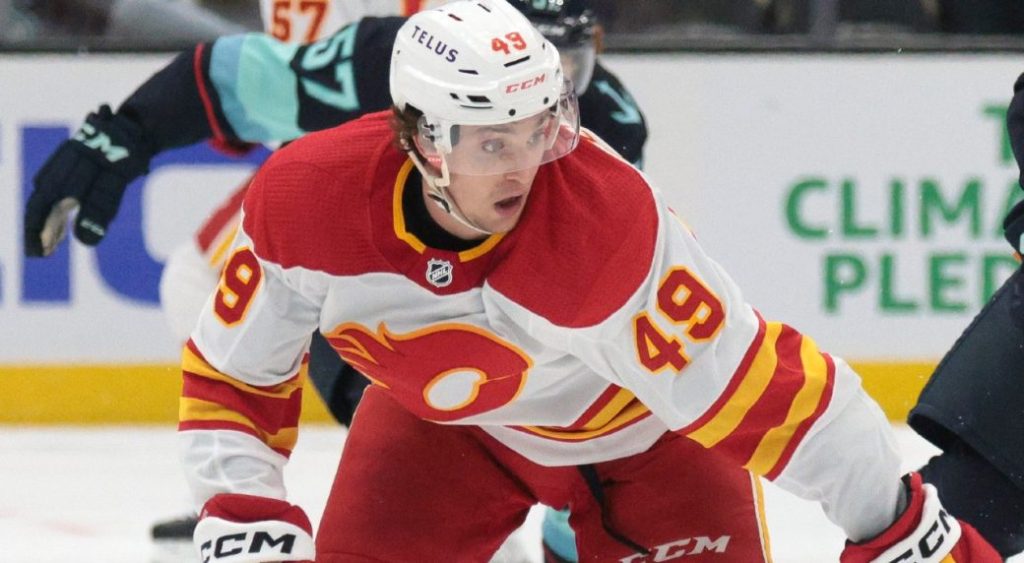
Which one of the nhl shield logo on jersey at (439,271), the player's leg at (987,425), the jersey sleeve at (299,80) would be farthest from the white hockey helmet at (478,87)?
the player's leg at (987,425)

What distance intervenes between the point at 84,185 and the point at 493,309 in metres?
0.88

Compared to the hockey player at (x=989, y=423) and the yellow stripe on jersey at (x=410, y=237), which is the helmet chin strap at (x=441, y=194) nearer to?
the yellow stripe on jersey at (x=410, y=237)

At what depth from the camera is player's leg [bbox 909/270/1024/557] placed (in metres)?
2.56

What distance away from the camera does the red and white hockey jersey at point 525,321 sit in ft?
6.55

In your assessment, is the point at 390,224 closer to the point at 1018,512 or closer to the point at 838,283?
the point at 1018,512

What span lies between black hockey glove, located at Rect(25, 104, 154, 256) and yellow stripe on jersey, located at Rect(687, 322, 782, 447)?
1086mm

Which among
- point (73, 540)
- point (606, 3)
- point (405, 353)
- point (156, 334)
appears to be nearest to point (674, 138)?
point (606, 3)

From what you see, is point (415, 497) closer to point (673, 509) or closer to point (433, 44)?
point (673, 509)

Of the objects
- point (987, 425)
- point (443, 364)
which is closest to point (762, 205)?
point (987, 425)

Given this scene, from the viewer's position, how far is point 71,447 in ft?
14.0

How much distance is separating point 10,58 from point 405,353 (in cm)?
267

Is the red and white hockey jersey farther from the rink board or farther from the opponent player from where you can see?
the rink board

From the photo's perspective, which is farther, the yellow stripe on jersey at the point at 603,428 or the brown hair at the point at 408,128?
the yellow stripe on jersey at the point at 603,428

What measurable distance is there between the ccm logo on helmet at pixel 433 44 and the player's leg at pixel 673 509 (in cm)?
64
